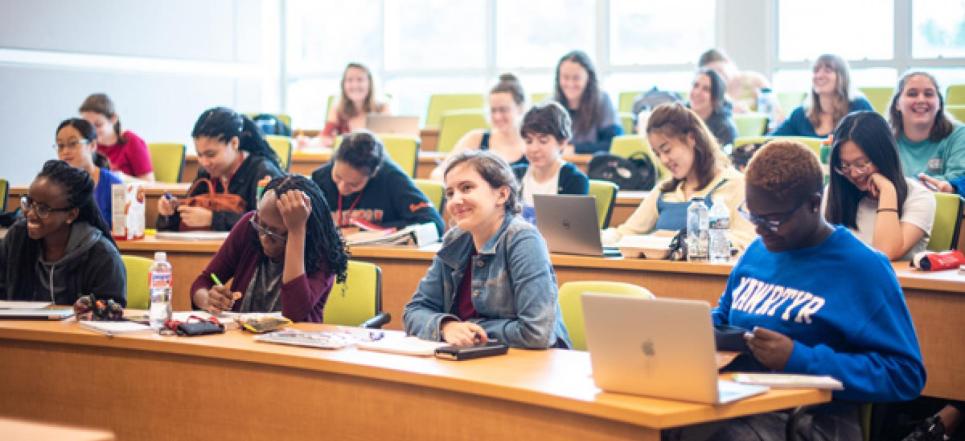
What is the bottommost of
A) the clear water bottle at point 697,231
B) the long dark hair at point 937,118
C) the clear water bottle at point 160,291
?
the clear water bottle at point 160,291

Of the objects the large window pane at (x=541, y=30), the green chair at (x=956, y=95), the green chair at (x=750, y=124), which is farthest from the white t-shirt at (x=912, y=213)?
the large window pane at (x=541, y=30)

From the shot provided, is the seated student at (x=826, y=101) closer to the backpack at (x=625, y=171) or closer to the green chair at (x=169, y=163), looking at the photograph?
the backpack at (x=625, y=171)

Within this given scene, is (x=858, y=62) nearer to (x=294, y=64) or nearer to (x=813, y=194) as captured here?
(x=294, y=64)

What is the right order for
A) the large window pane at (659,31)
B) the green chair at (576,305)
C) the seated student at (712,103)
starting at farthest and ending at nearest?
the large window pane at (659,31), the seated student at (712,103), the green chair at (576,305)

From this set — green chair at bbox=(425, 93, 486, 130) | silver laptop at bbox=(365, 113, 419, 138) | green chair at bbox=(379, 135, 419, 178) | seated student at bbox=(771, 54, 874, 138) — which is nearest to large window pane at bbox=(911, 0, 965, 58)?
seated student at bbox=(771, 54, 874, 138)

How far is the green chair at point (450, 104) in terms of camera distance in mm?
8906

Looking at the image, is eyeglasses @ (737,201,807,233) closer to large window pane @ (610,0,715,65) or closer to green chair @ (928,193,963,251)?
green chair @ (928,193,963,251)

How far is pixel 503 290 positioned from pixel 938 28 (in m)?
6.85

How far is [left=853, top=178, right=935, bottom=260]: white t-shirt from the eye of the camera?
3764mm

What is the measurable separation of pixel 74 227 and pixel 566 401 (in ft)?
6.60

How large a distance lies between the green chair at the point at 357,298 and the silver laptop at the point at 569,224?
2.81 feet

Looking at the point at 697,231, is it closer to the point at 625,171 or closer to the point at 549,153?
the point at 549,153

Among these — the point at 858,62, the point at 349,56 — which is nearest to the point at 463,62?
A: the point at 349,56

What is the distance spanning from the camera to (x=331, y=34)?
1134 centimetres
